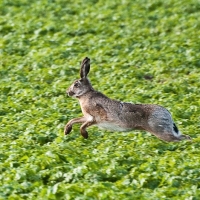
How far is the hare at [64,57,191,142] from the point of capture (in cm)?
1074

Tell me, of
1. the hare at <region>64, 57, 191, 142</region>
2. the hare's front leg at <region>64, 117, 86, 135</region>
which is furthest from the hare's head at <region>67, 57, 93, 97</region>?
the hare's front leg at <region>64, 117, 86, 135</region>

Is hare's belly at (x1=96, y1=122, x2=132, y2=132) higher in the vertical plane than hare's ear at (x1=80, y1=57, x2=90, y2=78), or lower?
lower

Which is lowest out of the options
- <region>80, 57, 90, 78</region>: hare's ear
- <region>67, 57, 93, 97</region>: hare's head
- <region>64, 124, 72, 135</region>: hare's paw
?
<region>64, 124, 72, 135</region>: hare's paw

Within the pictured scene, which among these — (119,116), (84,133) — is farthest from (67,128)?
(119,116)

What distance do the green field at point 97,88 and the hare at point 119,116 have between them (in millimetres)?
179

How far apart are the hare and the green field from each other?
18 centimetres

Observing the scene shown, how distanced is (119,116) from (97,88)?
296 cm

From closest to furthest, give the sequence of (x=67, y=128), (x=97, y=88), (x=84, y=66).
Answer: (x=67, y=128), (x=84, y=66), (x=97, y=88)

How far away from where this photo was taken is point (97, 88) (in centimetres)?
1388

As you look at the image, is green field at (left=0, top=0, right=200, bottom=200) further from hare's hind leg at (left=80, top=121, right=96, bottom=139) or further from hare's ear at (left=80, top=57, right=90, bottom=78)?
hare's ear at (left=80, top=57, right=90, bottom=78)

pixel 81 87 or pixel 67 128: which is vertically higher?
pixel 81 87

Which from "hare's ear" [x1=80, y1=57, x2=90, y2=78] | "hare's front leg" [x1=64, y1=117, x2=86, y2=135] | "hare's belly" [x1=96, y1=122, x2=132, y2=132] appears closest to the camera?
"hare's belly" [x1=96, y1=122, x2=132, y2=132]

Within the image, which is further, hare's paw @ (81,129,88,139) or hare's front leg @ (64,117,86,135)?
hare's front leg @ (64,117,86,135)

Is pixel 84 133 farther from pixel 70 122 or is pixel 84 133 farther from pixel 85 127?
pixel 70 122
